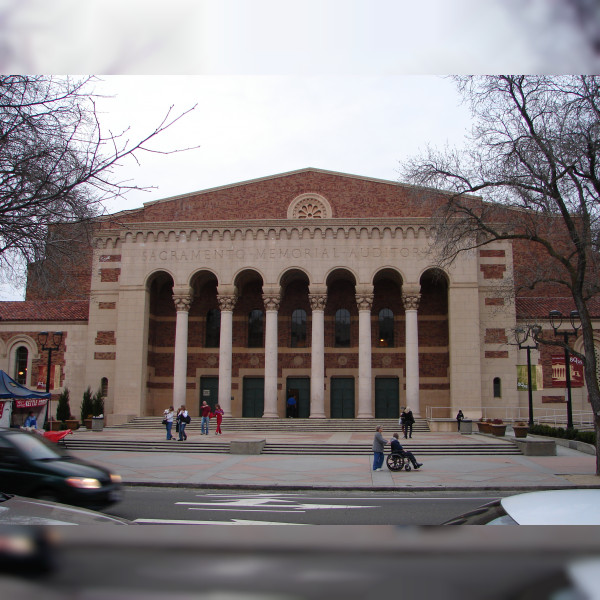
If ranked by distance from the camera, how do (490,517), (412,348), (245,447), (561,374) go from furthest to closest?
(412,348)
(561,374)
(245,447)
(490,517)

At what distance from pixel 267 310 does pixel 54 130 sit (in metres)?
30.0

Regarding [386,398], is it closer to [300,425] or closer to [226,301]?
[300,425]

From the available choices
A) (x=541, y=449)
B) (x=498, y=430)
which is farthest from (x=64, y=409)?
(x=541, y=449)

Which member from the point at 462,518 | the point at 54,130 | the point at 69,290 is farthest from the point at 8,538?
the point at 69,290

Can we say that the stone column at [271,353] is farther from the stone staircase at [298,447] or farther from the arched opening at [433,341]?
the arched opening at [433,341]

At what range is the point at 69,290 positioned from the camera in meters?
17.5

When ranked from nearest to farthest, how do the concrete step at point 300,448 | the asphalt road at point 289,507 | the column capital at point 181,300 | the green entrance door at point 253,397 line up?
1. the asphalt road at point 289,507
2. the concrete step at point 300,448
3. the column capital at point 181,300
4. the green entrance door at point 253,397

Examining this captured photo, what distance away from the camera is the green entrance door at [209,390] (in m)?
43.9

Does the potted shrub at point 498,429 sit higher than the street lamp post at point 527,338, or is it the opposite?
the street lamp post at point 527,338

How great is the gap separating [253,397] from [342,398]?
6.32 metres

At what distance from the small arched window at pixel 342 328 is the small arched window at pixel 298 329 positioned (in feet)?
7.76

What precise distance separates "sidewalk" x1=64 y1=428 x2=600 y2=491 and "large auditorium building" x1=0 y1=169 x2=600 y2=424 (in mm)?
13877

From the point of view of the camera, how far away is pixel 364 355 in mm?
40000

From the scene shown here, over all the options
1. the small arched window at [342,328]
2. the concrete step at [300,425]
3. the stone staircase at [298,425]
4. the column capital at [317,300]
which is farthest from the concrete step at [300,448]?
the small arched window at [342,328]
